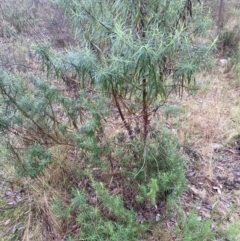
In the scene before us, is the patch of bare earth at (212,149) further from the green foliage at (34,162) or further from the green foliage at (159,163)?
the green foliage at (34,162)

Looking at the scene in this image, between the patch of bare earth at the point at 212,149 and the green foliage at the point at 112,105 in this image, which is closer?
the green foliage at the point at 112,105

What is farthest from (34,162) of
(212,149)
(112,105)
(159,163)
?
(212,149)

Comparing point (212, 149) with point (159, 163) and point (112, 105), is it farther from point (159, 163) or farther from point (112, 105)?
point (112, 105)

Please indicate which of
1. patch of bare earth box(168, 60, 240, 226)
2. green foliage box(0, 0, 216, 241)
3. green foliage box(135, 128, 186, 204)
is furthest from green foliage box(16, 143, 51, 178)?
patch of bare earth box(168, 60, 240, 226)

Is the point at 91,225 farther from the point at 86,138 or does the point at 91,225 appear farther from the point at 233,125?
the point at 233,125

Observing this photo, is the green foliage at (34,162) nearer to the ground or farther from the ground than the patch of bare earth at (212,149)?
farther from the ground

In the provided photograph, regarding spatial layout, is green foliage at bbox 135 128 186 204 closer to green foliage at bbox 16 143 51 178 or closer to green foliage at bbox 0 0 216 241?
green foliage at bbox 0 0 216 241

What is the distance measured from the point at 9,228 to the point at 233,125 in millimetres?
2757

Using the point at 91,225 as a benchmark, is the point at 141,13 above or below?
above

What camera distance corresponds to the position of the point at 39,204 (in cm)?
243

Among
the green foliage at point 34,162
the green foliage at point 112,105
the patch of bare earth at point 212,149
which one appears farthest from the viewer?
the patch of bare earth at point 212,149

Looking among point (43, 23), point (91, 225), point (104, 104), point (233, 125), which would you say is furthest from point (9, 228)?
point (43, 23)

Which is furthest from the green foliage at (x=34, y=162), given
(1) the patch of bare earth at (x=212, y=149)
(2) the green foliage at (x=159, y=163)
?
(1) the patch of bare earth at (x=212, y=149)

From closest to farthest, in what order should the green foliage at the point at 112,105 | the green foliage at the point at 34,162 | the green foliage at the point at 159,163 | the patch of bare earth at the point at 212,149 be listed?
1. the green foliage at the point at 112,105
2. the green foliage at the point at 159,163
3. the green foliage at the point at 34,162
4. the patch of bare earth at the point at 212,149
